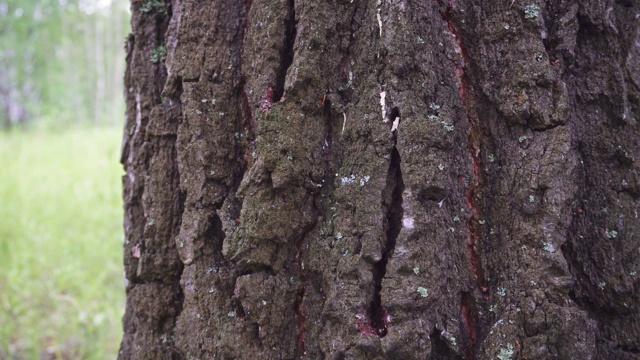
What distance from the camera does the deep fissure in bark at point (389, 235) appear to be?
107 cm

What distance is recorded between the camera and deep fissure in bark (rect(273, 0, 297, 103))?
1.19 m

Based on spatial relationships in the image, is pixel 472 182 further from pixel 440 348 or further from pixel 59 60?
pixel 59 60

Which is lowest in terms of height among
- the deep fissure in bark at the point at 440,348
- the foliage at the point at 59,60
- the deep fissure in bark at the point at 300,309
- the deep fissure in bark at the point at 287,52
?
the deep fissure in bark at the point at 440,348

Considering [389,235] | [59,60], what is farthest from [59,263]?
[59,60]

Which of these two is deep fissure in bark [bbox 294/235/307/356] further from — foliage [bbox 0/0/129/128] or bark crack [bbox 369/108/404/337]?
foliage [bbox 0/0/129/128]

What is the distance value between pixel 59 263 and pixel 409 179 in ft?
11.0

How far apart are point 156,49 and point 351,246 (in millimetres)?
792

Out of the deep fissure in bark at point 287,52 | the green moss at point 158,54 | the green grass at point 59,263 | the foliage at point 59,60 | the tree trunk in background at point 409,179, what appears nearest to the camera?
the tree trunk in background at point 409,179

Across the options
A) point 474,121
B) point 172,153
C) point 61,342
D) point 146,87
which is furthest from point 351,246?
point 61,342

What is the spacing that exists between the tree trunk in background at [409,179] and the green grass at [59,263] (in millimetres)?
1497

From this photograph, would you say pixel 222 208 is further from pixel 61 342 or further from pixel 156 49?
pixel 61 342

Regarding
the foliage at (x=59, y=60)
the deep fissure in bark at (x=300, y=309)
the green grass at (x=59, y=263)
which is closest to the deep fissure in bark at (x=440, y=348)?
the deep fissure in bark at (x=300, y=309)

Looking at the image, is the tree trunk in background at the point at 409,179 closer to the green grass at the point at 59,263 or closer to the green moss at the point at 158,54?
the green moss at the point at 158,54

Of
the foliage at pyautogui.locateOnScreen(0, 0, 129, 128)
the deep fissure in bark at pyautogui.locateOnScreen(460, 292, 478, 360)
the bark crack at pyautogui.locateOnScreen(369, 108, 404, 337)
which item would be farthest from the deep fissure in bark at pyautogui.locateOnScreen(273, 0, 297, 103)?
the foliage at pyautogui.locateOnScreen(0, 0, 129, 128)
